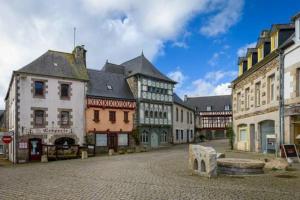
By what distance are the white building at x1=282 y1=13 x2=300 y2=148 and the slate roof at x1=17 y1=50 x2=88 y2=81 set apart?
16013 millimetres

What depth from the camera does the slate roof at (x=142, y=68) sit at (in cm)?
2967

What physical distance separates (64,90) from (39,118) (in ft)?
9.81

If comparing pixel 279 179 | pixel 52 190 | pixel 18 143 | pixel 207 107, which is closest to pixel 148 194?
pixel 52 190

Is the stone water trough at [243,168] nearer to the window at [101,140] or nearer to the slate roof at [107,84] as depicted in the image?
the window at [101,140]

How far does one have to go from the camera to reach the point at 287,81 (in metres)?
13.9

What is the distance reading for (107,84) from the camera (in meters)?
27.9

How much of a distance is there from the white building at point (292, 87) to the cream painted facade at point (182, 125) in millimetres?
19848

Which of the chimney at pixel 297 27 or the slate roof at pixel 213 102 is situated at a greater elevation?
the chimney at pixel 297 27

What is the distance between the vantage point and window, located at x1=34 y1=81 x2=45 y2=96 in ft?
72.2

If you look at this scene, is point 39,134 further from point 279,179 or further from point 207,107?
point 207,107

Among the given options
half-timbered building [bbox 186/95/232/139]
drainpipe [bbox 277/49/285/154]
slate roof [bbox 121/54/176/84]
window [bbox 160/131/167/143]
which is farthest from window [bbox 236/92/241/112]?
half-timbered building [bbox 186/95/232/139]

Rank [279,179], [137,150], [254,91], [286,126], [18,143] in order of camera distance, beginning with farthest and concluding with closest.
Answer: [137,150] < [18,143] < [254,91] < [286,126] < [279,179]

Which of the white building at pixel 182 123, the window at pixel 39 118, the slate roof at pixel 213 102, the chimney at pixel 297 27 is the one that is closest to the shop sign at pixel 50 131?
the window at pixel 39 118

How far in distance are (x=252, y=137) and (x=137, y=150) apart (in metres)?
10.4
